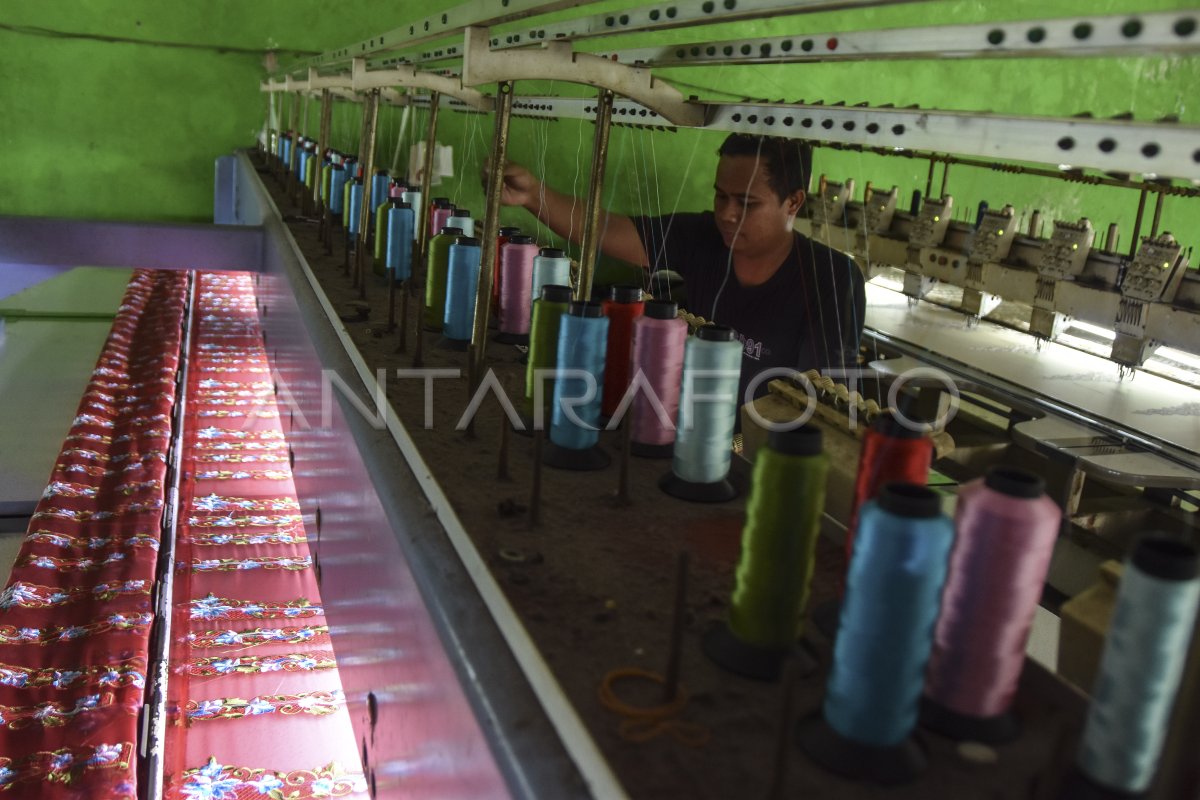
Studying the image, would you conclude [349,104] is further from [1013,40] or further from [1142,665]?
[1142,665]

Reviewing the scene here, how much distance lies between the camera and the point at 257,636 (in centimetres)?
220

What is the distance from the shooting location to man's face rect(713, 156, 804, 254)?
7.93ft

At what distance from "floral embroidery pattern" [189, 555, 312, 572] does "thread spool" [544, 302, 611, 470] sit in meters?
1.41

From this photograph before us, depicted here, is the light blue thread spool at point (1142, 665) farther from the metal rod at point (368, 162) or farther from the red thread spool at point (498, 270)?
the metal rod at point (368, 162)

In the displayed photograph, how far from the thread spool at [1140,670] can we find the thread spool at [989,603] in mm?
78

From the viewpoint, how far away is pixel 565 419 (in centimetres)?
134

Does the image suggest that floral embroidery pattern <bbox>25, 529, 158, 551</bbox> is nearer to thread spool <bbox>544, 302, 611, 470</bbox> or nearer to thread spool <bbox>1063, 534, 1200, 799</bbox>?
thread spool <bbox>544, 302, 611, 470</bbox>

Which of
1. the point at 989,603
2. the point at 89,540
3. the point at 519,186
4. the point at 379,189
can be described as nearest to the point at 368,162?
the point at 379,189

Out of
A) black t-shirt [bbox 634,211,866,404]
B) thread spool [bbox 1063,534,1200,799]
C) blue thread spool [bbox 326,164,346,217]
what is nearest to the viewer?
thread spool [bbox 1063,534,1200,799]

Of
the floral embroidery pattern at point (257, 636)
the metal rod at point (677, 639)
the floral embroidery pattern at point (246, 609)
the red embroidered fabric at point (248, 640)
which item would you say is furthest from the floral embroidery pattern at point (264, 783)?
the metal rod at point (677, 639)

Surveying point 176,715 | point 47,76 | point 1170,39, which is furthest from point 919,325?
point 47,76

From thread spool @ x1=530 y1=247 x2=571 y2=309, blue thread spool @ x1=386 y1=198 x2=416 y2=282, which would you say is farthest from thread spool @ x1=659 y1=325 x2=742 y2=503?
blue thread spool @ x1=386 y1=198 x2=416 y2=282

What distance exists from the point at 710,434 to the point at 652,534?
0.54 feet

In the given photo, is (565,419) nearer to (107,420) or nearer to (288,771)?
(288,771)
